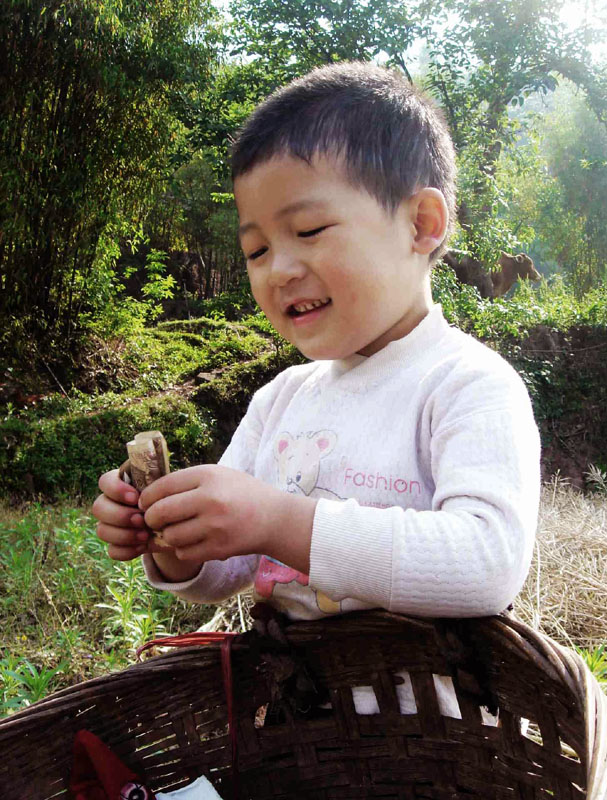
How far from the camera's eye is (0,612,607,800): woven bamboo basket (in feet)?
2.95

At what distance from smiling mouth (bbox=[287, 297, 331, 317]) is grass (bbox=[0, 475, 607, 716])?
1.09 meters

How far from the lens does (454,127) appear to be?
5.59 metres

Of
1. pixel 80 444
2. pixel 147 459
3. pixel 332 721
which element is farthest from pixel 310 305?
pixel 80 444

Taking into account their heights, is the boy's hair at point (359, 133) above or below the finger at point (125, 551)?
above

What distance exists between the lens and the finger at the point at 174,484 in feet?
2.83

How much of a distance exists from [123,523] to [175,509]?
0.55 feet

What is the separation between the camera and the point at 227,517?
0.84m

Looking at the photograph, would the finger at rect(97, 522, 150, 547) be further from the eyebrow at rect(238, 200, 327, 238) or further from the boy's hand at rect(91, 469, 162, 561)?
the eyebrow at rect(238, 200, 327, 238)

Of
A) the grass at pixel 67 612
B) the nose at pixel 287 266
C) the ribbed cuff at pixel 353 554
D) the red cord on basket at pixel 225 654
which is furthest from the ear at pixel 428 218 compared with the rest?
the grass at pixel 67 612

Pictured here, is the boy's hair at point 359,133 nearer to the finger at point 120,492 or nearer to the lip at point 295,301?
the lip at point 295,301

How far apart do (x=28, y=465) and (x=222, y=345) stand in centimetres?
202

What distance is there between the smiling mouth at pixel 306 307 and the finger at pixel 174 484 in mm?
347

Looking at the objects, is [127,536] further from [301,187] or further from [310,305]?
[301,187]

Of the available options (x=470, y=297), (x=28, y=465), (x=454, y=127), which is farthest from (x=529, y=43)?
(x=28, y=465)
